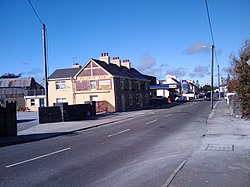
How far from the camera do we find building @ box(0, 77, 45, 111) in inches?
2136

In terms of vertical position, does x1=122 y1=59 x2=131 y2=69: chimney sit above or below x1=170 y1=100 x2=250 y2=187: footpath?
above

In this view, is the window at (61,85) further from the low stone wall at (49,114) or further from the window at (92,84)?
the low stone wall at (49,114)

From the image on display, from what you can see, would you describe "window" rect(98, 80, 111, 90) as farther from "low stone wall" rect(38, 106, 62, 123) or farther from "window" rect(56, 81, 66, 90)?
"low stone wall" rect(38, 106, 62, 123)

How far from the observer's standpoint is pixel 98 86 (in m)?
44.2

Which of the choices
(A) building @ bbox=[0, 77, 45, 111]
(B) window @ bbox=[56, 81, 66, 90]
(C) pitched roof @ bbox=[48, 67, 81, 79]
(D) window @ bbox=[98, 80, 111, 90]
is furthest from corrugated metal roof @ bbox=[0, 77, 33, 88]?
(D) window @ bbox=[98, 80, 111, 90]

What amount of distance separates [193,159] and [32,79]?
234 feet

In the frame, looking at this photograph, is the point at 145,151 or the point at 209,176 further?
the point at 145,151

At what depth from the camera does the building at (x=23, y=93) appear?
54.3 metres

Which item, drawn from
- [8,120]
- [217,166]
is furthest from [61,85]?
[217,166]

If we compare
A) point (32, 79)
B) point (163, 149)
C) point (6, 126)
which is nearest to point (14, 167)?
point (163, 149)

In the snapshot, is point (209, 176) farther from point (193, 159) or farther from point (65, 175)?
point (65, 175)

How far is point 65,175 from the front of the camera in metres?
7.51

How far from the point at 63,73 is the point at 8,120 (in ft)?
113

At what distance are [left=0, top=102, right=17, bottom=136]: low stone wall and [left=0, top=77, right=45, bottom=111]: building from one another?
26.9 m
